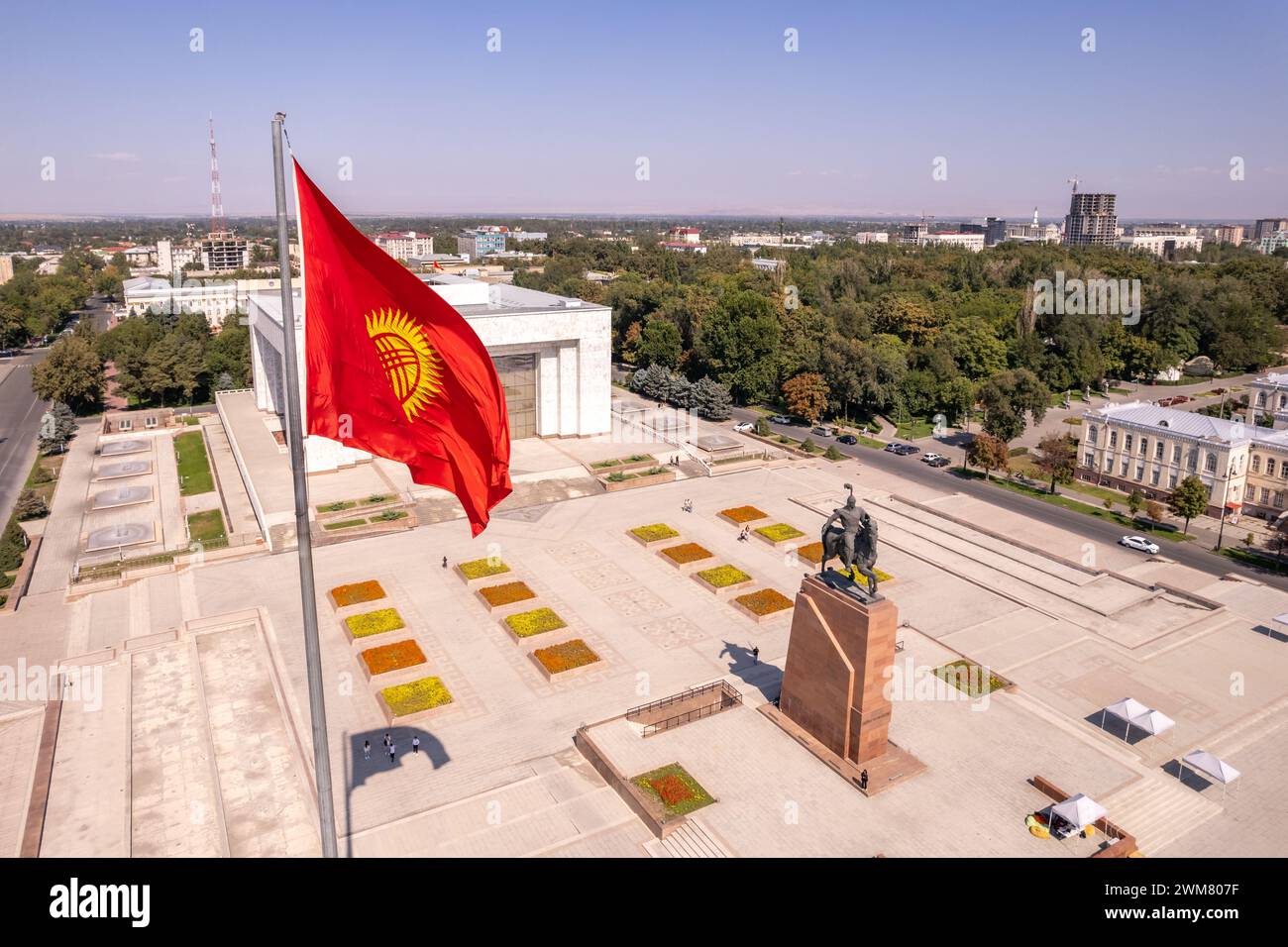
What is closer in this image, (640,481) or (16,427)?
(640,481)

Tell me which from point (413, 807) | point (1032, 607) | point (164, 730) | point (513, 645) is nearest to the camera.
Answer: point (413, 807)

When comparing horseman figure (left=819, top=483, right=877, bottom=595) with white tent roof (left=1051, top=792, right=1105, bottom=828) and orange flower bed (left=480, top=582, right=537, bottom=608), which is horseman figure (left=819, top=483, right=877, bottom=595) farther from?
orange flower bed (left=480, top=582, right=537, bottom=608)

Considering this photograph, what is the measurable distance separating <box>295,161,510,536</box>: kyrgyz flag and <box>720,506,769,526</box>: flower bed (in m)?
27.3

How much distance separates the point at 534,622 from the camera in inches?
1100

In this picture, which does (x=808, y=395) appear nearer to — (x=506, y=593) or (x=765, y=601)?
(x=765, y=601)

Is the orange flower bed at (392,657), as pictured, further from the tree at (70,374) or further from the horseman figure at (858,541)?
the tree at (70,374)

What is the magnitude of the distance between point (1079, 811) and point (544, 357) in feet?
118

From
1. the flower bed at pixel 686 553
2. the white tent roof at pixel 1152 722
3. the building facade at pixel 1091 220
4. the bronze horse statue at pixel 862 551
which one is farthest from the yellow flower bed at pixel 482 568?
the building facade at pixel 1091 220

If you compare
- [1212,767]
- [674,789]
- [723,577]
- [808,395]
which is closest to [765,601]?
[723,577]

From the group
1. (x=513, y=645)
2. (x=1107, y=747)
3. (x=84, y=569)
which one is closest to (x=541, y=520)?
(x=513, y=645)

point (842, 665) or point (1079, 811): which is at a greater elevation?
point (842, 665)

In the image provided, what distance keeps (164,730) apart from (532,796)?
10211mm

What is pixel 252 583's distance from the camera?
3116 centimetres
